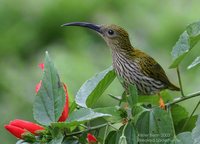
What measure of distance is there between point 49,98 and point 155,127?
263 mm

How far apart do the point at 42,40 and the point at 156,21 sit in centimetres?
115

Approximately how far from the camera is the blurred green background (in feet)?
17.5

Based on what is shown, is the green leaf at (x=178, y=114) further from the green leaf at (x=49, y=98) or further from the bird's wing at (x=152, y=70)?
the bird's wing at (x=152, y=70)

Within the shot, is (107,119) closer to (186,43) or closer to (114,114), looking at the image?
(114,114)

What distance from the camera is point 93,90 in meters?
1.75

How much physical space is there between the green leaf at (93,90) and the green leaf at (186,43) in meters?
0.18

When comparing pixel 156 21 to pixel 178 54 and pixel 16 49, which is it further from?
pixel 178 54

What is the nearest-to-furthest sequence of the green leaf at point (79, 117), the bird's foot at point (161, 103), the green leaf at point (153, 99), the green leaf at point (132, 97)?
the green leaf at point (79, 117)
the green leaf at point (132, 97)
the bird's foot at point (161, 103)
the green leaf at point (153, 99)

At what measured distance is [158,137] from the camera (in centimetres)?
162

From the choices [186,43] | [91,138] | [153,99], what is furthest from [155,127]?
[153,99]

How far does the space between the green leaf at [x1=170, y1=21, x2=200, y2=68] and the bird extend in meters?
0.63

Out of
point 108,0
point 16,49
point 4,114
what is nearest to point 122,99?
point 4,114

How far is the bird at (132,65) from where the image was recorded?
2.55 metres

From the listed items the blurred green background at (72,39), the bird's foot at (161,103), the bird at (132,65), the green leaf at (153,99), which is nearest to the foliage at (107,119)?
the bird's foot at (161,103)
